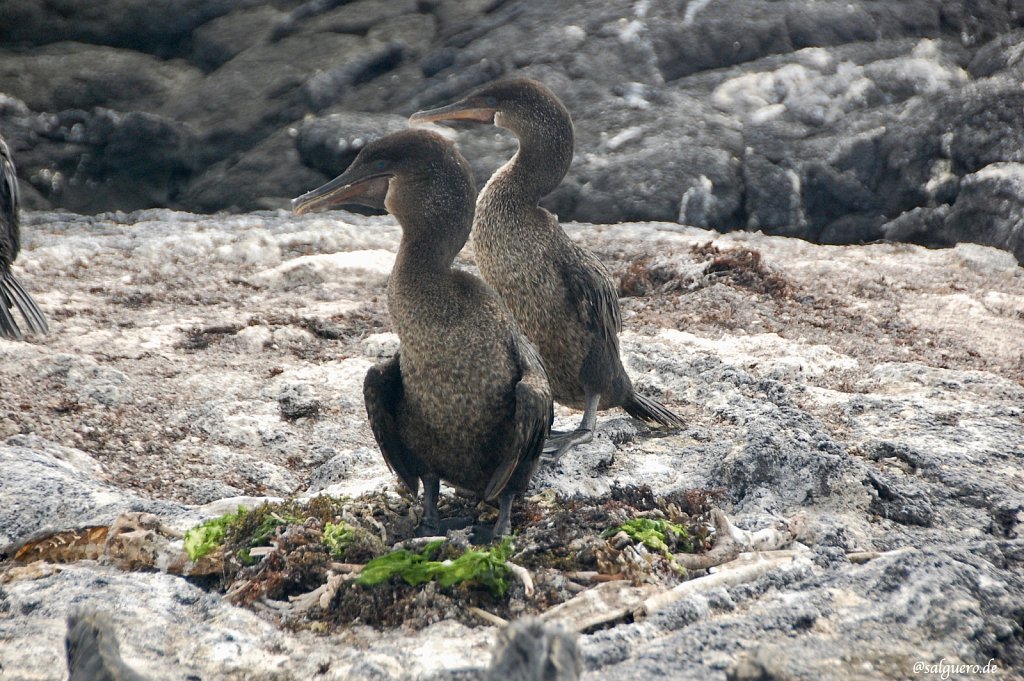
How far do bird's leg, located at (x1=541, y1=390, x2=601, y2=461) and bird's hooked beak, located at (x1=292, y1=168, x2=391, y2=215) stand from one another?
1.30 metres

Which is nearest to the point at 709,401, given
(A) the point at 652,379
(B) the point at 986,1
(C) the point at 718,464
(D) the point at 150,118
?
(A) the point at 652,379

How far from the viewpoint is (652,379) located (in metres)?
5.76

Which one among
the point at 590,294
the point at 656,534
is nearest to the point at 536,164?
the point at 590,294

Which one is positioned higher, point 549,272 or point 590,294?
point 549,272

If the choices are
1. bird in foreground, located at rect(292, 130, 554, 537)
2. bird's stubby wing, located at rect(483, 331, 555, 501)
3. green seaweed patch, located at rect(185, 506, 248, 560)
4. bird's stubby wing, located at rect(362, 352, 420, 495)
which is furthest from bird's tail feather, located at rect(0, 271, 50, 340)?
bird's stubby wing, located at rect(483, 331, 555, 501)

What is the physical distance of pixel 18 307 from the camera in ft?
19.4

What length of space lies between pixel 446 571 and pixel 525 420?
0.69 metres

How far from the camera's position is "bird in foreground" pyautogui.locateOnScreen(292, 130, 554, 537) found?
375 cm

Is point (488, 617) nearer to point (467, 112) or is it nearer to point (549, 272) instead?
point (549, 272)

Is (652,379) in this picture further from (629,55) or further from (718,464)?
(629,55)

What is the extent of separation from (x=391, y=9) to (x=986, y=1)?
7388mm

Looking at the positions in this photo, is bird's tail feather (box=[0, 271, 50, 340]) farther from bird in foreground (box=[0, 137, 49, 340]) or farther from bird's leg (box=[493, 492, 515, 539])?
bird's leg (box=[493, 492, 515, 539])

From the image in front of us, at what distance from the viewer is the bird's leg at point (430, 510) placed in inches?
151

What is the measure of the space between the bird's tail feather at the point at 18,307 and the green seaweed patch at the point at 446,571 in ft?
12.0
